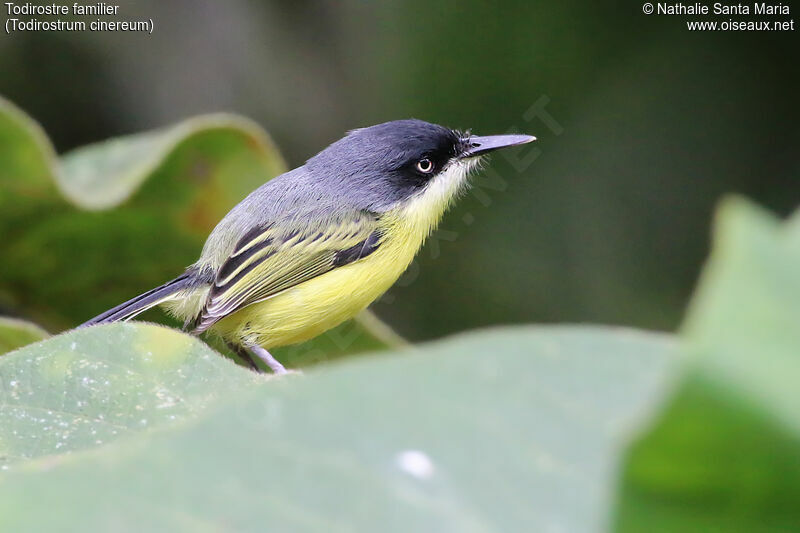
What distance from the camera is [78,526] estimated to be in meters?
0.74

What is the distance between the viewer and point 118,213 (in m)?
3.51

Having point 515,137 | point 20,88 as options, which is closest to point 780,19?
point 515,137

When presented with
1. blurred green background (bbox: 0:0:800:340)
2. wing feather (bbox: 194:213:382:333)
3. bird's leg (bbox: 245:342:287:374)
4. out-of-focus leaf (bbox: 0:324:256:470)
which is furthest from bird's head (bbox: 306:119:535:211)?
blurred green background (bbox: 0:0:800:340)

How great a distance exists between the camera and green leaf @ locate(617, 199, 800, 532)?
1.86 ft

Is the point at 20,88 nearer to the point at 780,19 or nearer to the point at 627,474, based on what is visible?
the point at 780,19

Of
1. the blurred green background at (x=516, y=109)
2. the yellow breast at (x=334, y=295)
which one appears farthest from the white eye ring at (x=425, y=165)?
the blurred green background at (x=516, y=109)

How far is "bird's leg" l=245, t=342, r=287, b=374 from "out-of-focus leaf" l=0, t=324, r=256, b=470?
5.27ft

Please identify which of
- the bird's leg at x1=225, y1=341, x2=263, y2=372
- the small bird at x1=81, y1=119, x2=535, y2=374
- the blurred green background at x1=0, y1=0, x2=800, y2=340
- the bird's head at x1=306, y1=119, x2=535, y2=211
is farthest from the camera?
the blurred green background at x1=0, y1=0, x2=800, y2=340

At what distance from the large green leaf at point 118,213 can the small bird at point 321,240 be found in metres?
0.14

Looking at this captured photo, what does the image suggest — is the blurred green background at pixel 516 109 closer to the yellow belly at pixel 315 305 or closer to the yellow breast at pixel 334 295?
the yellow breast at pixel 334 295

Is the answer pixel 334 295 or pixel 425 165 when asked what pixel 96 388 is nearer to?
pixel 334 295

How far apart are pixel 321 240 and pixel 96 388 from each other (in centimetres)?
204

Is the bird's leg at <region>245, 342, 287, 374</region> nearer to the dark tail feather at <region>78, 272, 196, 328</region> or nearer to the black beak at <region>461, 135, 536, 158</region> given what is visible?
the dark tail feather at <region>78, 272, 196, 328</region>

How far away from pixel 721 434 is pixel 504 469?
271 millimetres
